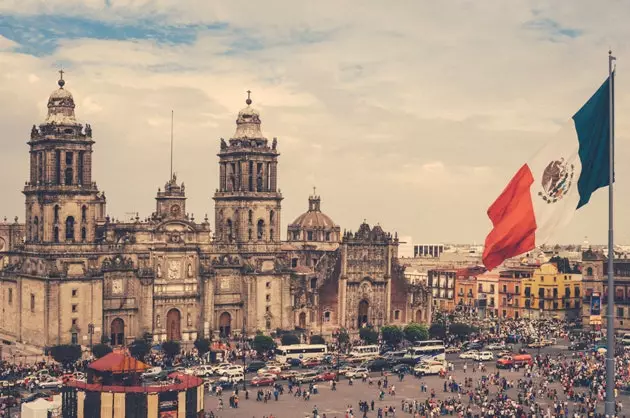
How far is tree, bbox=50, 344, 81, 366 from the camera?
80062 millimetres

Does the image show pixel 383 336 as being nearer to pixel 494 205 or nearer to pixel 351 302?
pixel 351 302

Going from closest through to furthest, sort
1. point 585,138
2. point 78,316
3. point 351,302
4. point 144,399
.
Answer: point 585,138, point 144,399, point 78,316, point 351,302

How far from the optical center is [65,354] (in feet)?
263

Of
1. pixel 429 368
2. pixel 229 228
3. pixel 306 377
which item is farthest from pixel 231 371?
pixel 229 228

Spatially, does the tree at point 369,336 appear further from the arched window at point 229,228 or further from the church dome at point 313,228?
the church dome at point 313,228

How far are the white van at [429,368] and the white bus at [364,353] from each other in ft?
21.5

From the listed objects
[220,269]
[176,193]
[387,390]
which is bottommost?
[387,390]

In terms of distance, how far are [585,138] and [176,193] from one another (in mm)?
77389

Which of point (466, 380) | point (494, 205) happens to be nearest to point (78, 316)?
point (466, 380)

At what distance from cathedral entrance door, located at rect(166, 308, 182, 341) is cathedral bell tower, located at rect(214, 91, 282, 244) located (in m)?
9.05

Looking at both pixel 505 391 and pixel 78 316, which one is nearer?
pixel 505 391

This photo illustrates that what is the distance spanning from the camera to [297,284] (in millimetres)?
104312

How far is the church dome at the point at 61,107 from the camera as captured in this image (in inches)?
3558

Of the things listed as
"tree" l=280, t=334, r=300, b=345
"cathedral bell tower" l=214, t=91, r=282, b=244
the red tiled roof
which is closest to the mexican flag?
the red tiled roof
